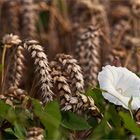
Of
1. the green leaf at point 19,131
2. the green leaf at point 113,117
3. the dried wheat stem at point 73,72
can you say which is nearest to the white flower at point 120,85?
the green leaf at point 113,117

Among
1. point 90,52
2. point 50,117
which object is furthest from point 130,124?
point 90,52

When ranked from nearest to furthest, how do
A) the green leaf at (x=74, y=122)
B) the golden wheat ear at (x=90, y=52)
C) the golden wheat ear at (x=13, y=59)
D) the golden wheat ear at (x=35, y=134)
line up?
1. the golden wheat ear at (x=35, y=134)
2. the green leaf at (x=74, y=122)
3. the golden wheat ear at (x=13, y=59)
4. the golden wheat ear at (x=90, y=52)

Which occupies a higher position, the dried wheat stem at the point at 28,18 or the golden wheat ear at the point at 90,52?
the dried wheat stem at the point at 28,18

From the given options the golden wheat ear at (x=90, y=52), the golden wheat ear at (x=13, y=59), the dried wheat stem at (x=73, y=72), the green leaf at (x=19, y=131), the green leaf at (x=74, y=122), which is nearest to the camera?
the green leaf at (x=19, y=131)

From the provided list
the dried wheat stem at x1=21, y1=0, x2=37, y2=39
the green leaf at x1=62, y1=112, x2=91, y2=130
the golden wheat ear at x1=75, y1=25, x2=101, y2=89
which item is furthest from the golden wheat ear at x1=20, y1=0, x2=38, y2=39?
the green leaf at x1=62, y1=112, x2=91, y2=130

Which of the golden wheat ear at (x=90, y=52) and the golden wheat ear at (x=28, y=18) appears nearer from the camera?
the golden wheat ear at (x=90, y=52)

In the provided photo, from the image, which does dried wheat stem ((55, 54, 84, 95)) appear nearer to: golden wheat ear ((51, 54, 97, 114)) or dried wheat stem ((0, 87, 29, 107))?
golden wheat ear ((51, 54, 97, 114))

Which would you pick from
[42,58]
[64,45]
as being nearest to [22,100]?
[42,58]

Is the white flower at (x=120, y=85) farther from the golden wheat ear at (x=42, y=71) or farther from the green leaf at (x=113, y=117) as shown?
the golden wheat ear at (x=42, y=71)
